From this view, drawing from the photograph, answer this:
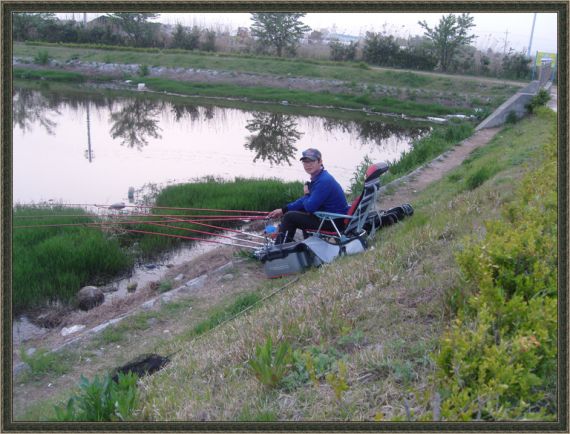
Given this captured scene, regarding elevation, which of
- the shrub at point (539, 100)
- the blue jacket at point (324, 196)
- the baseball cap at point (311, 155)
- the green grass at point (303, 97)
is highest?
the green grass at point (303, 97)

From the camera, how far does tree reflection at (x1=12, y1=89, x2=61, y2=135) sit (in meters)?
20.4

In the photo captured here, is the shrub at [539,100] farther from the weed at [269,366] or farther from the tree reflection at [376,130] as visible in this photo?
the weed at [269,366]

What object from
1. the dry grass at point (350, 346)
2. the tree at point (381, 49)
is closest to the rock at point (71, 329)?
the dry grass at point (350, 346)

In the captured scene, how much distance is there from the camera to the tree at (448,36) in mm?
30875

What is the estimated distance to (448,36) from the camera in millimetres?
31594

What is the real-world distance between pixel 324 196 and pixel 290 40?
30953mm

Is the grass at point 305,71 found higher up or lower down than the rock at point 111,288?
higher up

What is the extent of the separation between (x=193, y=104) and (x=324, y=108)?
6304 millimetres

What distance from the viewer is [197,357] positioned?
4.23 metres

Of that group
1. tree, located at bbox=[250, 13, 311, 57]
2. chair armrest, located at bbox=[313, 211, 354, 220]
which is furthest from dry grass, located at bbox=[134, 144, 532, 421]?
tree, located at bbox=[250, 13, 311, 57]

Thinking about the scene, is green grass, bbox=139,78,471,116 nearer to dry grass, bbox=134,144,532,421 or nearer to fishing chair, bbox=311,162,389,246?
fishing chair, bbox=311,162,389,246

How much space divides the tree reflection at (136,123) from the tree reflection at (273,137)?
356cm

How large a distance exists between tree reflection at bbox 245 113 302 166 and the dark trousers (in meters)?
9.86

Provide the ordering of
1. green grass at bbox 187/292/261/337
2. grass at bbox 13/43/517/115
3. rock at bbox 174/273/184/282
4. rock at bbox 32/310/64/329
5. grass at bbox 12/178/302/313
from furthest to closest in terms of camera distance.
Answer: grass at bbox 13/43/517/115 < rock at bbox 174/273/184/282 < grass at bbox 12/178/302/313 < rock at bbox 32/310/64/329 < green grass at bbox 187/292/261/337
